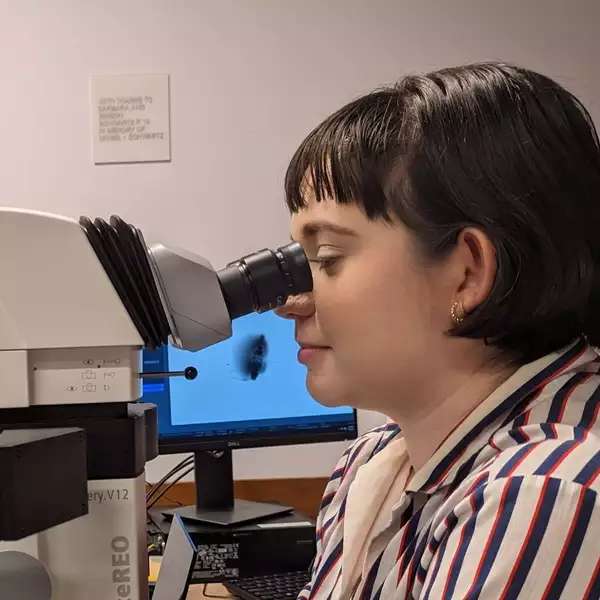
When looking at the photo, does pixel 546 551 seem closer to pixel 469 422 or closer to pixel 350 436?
pixel 469 422

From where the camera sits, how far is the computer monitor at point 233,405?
1689mm

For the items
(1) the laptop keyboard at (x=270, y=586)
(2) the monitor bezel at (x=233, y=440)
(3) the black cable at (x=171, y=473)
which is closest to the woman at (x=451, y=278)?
(1) the laptop keyboard at (x=270, y=586)

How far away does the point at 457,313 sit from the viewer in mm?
837

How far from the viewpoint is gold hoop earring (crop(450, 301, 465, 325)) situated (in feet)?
2.74

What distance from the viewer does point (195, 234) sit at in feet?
6.83

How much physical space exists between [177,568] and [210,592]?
2.05 feet

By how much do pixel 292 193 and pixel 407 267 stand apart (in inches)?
7.6

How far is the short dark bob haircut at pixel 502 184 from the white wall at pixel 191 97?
122 cm

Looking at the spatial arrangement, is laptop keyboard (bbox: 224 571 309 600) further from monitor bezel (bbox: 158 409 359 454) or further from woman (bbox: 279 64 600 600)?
woman (bbox: 279 64 600 600)

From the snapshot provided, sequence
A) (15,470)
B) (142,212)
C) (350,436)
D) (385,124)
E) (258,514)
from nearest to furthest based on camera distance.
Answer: (15,470)
(385,124)
(258,514)
(350,436)
(142,212)

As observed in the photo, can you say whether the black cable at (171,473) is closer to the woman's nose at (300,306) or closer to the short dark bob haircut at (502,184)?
the woman's nose at (300,306)

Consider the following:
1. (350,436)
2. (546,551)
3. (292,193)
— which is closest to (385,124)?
(292,193)

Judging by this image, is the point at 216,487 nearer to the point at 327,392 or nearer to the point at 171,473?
the point at 171,473

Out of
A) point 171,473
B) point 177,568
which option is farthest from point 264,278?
point 171,473
